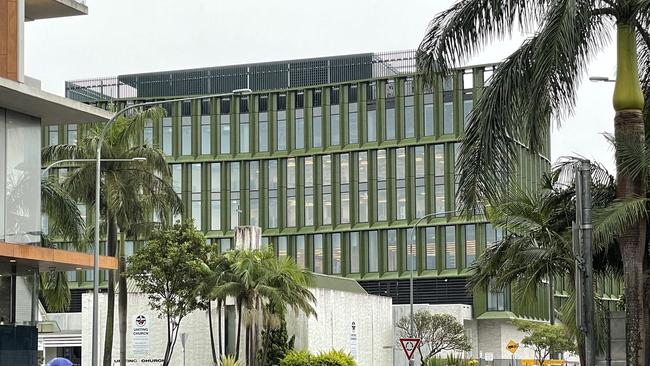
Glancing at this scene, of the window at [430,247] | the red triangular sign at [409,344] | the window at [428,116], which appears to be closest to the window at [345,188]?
the window at [430,247]

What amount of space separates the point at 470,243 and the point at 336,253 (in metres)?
10.8

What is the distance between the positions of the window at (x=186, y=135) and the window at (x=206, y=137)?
1.04 meters

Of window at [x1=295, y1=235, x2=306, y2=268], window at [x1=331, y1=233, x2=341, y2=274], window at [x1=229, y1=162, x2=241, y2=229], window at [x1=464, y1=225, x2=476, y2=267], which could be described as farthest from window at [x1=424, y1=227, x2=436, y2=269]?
window at [x1=229, y1=162, x2=241, y2=229]

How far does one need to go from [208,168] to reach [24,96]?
72.2 m

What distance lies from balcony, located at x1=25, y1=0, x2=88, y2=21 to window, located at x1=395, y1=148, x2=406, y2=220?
62120 mm

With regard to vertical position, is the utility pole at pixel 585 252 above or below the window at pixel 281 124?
below

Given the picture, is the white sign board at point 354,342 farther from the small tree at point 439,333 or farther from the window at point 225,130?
the window at point 225,130

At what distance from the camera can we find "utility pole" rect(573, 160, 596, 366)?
18.1m

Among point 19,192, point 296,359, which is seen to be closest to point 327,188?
point 296,359

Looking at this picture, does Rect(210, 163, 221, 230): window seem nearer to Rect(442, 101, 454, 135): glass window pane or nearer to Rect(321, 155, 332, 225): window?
Rect(321, 155, 332, 225): window

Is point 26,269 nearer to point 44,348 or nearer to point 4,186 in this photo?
point 4,186

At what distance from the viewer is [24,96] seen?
30250mm

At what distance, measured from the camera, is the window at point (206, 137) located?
10269 cm

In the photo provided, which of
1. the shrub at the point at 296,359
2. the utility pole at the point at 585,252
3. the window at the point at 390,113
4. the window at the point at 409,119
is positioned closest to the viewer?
the utility pole at the point at 585,252
